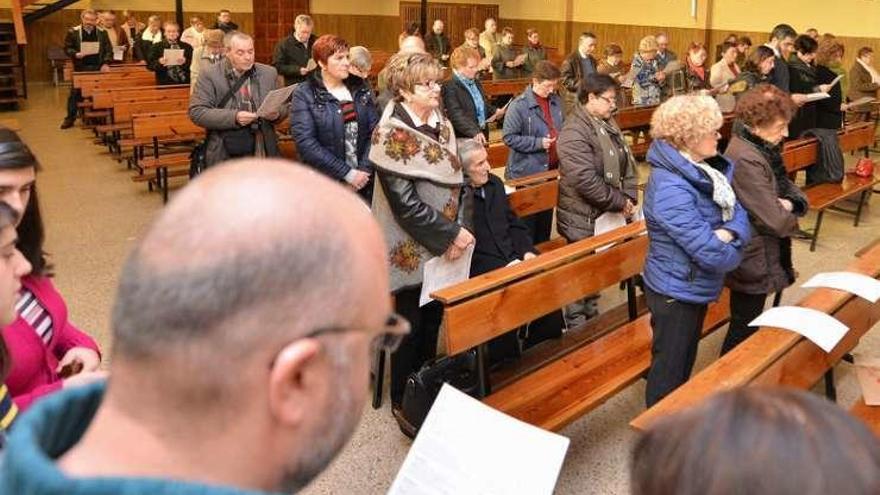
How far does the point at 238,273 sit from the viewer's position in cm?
77

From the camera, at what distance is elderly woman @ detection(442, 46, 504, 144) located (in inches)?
218

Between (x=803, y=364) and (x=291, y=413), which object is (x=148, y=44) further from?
(x=291, y=413)

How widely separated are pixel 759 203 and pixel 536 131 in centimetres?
194

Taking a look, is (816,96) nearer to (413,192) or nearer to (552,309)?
A: (552,309)

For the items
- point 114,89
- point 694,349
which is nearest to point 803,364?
point 694,349

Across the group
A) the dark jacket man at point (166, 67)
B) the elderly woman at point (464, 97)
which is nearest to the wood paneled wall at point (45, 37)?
the dark jacket man at point (166, 67)

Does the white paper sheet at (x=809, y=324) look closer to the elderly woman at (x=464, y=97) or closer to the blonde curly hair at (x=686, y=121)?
the blonde curly hair at (x=686, y=121)

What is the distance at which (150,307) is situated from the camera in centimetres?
77

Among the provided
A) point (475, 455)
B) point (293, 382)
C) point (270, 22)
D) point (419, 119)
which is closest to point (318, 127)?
point (419, 119)

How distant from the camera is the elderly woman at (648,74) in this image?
9109 mm

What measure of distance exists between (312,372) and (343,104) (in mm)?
3720

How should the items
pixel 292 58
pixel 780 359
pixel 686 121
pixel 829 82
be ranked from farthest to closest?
pixel 292 58 < pixel 829 82 < pixel 686 121 < pixel 780 359

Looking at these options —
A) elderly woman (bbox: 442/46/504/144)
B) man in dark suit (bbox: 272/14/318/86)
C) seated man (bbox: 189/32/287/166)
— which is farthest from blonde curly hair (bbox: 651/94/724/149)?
man in dark suit (bbox: 272/14/318/86)

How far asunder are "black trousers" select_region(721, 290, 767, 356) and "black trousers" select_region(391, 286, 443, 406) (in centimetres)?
140
